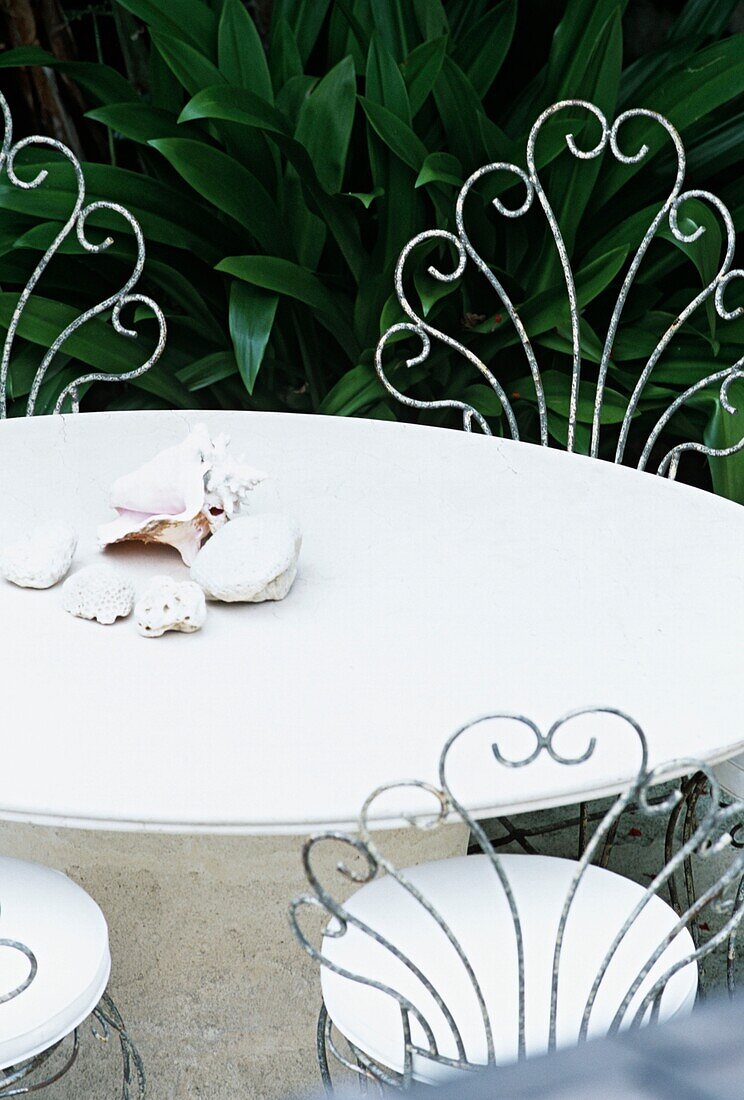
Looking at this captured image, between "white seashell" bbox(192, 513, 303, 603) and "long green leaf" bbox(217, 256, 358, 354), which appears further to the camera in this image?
"long green leaf" bbox(217, 256, 358, 354)

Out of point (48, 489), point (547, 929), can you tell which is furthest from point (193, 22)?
point (547, 929)

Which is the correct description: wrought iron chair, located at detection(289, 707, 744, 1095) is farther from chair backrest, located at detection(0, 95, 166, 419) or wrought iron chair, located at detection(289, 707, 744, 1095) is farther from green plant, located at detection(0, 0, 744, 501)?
green plant, located at detection(0, 0, 744, 501)

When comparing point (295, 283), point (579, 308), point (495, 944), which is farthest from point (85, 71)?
point (495, 944)

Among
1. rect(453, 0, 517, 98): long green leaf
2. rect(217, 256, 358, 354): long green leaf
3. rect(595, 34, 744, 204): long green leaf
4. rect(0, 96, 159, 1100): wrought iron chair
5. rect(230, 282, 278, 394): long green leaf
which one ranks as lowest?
rect(0, 96, 159, 1100): wrought iron chair

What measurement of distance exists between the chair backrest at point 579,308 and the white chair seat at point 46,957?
1.03 meters

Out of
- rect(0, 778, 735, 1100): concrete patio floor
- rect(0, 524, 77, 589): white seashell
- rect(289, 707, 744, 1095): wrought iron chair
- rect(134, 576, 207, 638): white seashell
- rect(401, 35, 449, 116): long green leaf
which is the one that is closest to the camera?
rect(289, 707, 744, 1095): wrought iron chair

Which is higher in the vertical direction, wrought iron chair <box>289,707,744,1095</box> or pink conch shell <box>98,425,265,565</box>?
pink conch shell <box>98,425,265,565</box>

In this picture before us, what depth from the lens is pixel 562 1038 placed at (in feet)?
3.65

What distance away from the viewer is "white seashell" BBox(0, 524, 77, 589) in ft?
4.70

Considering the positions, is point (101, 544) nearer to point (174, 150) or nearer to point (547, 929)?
point (547, 929)

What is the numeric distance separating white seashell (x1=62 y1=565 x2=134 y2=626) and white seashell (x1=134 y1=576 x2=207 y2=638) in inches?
1.0

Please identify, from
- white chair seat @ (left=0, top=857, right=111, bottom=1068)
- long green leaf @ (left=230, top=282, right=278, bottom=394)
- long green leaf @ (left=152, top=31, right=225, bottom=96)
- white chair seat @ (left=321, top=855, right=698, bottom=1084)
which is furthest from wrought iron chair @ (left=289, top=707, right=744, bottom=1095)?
long green leaf @ (left=152, top=31, right=225, bottom=96)

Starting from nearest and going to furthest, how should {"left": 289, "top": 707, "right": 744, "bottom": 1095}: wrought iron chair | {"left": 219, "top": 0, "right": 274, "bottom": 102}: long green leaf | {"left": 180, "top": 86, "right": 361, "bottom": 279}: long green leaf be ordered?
{"left": 289, "top": 707, "right": 744, "bottom": 1095}: wrought iron chair → {"left": 180, "top": 86, "right": 361, "bottom": 279}: long green leaf → {"left": 219, "top": 0, "right": 274, "bottom": 102}: long green leaf

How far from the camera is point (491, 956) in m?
1.20
